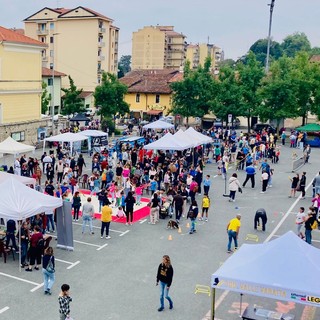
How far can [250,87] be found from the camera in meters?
48.4

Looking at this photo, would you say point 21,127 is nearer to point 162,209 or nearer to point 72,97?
point 72,97

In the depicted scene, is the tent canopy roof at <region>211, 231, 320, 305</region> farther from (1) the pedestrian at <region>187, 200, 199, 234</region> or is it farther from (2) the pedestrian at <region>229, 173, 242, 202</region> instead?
(2) the pedestrian at <region>229, 173, 242, 202</region>

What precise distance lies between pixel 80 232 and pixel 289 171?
1824 cm

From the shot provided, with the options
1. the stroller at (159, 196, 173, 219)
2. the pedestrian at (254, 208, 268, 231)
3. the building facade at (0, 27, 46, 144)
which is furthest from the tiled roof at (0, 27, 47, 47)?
the pedestrian at (254, 208, 268, 231)

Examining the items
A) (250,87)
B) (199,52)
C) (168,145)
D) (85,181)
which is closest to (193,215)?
(85,181)

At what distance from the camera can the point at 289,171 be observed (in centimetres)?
3209

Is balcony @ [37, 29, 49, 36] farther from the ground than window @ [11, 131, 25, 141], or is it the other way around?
balcony @ [37, 29, 49, 36]

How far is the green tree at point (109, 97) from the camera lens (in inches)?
1895

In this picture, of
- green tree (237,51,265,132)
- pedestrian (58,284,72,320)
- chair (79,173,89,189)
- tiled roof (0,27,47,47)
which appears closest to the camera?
pedestrian (58,284,72,320)

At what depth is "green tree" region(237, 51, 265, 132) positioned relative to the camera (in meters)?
47.7

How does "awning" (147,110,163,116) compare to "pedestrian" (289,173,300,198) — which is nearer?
"pedestrian" (289,173,300,198)

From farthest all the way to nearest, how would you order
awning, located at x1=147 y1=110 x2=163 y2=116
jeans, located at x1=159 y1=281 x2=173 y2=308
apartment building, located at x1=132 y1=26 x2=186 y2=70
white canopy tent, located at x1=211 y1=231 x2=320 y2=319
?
apartment building, located at x1=132 y1=26 x2=186 y2=70, awning, located at x1=147 y1=110 x2=163 y2=116, jeans, located at x1=159 y1=281 x2=173 y2=308, white canopy tent, located at x1=211 y1=231 x2=320 y2=319

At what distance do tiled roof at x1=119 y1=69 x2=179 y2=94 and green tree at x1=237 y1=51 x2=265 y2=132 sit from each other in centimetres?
1621

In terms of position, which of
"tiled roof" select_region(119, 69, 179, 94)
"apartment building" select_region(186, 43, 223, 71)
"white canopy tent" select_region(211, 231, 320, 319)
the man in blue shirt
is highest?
"apartment building" select_region(186, 43, 223, 71)
